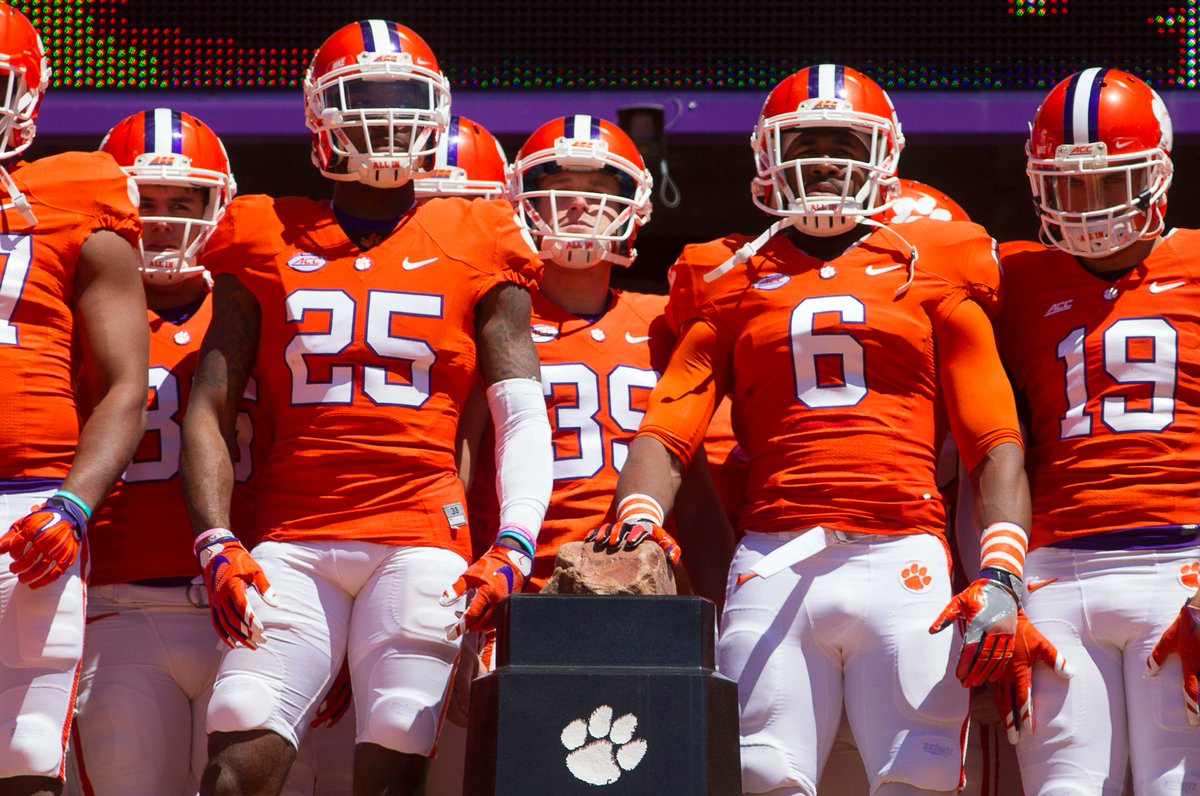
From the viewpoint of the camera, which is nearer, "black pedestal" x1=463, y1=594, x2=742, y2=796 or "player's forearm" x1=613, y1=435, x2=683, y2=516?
"black pedestal" x1=463, y1=594, x2=742, y2=796

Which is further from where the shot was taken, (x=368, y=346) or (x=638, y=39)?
(x=638, y=39)

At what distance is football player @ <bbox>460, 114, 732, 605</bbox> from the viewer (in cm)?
389

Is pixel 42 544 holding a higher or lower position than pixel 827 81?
lower

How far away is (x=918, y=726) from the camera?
3318 mm

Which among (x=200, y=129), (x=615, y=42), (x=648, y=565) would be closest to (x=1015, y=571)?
(x=648, y=565)

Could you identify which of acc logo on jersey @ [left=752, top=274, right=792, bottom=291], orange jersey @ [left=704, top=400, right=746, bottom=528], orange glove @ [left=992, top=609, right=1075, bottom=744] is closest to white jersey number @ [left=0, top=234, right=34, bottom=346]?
acc logo on jersey @ [left=752, top=274, right=792, bottom=291]

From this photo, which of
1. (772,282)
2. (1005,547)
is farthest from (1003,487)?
(772,282)

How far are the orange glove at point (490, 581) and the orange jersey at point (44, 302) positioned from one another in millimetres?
806

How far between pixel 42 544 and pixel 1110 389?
2142 mm

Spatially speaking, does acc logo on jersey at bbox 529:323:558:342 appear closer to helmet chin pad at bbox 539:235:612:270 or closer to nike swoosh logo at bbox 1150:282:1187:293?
helmet chin pad at bbox 539:235:612:270

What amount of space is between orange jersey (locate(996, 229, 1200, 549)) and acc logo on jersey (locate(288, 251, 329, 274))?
151 cm

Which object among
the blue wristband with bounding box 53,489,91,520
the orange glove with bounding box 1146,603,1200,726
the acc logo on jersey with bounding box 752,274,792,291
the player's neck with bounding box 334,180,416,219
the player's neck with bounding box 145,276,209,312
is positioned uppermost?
the player's neck with bounding box 334,180,416,219

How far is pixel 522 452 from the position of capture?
137 inches

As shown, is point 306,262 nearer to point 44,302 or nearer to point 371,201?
point 371,201
